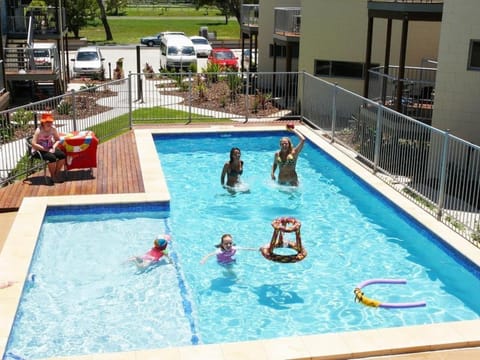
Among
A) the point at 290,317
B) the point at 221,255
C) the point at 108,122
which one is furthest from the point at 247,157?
the point at 290,317

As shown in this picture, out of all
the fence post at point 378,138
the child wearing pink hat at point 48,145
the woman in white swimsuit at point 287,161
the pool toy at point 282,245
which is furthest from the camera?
the fence post at point 378,138

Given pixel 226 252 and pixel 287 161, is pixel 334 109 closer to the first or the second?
pixel 287 161

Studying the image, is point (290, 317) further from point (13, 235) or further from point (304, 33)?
point (304, 33)

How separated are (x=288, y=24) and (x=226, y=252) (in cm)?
1797

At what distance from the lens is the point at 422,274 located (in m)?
10.4

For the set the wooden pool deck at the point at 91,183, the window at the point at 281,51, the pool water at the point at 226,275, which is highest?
the window at the point at 281,51

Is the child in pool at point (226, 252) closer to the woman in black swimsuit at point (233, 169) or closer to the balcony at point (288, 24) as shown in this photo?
the woman in black swimsuit at point (233, 169)

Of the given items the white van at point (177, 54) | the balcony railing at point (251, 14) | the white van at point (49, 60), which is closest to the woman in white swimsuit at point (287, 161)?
the white van at point (49, 60)

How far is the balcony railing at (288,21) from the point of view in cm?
2597

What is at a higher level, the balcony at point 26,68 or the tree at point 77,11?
A: the tree at point 77,11

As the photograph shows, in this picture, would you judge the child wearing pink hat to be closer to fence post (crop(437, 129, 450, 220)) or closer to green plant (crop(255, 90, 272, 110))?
fence post (crop(437, 129, 450, 220))

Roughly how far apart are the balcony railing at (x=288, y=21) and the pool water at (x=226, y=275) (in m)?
12.8

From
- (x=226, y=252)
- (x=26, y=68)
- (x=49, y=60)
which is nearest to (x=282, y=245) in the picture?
(x=226, y=252)

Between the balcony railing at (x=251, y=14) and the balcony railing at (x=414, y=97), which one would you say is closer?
the balcony railing at (x=414, y=97)
